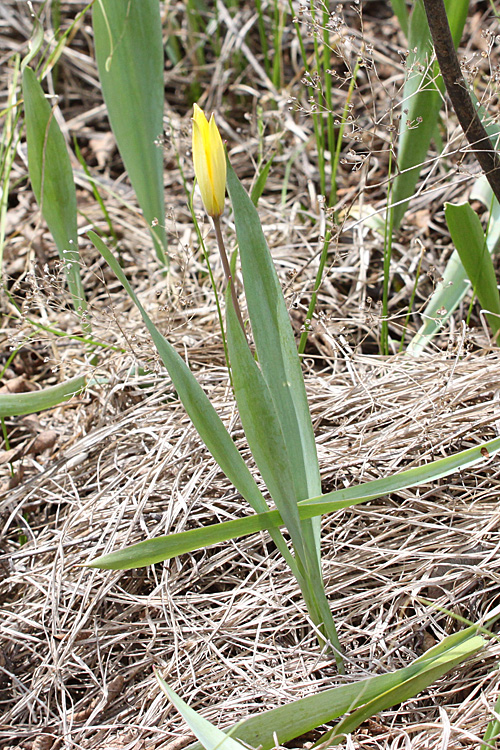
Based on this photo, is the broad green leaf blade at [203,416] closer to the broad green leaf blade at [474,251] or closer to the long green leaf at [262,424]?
the long green leaf at [262,424]

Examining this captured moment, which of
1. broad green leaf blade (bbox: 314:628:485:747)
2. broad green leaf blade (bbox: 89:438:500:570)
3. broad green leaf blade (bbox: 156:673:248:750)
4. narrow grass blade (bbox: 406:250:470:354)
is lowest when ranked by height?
broad green leaf blade (bbox: 314:628:485:747)

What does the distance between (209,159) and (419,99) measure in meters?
0.63

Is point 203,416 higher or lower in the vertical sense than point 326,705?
higher

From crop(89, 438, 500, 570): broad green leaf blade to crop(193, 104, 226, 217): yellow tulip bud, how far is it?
376mm

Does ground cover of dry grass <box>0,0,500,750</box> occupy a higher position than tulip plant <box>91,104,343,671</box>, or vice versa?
tulip plant <box>91,104,343,671</box>

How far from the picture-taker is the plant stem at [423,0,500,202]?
0.86 m

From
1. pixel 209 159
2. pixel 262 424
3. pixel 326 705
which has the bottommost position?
pixel 326 705

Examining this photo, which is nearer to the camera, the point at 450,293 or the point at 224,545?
the point at 224,545

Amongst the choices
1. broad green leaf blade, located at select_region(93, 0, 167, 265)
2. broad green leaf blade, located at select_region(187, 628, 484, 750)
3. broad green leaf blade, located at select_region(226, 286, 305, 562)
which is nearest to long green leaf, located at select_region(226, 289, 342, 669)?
broad green leaf blade, located at select_region(226, 286, 305, 562)

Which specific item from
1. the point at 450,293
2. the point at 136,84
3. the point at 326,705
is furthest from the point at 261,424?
the point at 136,84

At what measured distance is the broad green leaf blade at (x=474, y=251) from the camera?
1074 mm

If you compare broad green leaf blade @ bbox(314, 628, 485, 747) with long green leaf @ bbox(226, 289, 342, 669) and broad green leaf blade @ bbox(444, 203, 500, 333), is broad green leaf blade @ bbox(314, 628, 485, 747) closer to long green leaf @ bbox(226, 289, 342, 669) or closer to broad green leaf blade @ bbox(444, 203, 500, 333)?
long green leaf @ bbox(226, 289, 342, 669)

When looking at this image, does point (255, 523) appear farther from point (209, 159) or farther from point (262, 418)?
point (209, 159)

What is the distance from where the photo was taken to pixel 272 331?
2.63ft
